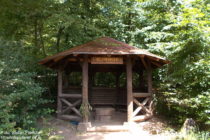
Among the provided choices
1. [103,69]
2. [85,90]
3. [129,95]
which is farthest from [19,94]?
[103,69]

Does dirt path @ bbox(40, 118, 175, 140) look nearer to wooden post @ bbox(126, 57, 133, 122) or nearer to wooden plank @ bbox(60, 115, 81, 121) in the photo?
wooden plank @ bbox(60, 115, 81, 121)

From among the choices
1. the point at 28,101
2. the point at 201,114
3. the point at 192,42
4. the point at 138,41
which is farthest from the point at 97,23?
the point at 201,114

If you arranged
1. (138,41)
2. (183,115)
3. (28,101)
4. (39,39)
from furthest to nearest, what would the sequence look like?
(39,39)
(138,41)
(183,115)
(28,101)

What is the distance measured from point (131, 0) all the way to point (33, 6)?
212 inches

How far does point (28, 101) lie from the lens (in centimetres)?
495

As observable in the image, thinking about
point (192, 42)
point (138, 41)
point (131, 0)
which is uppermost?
point (131, 0)

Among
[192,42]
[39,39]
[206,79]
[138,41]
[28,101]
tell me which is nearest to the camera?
[28,101]

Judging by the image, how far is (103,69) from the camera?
919 centimetres

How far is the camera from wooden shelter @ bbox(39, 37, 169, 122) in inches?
231

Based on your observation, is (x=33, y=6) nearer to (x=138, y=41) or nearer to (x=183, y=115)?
(x=138, y=41)

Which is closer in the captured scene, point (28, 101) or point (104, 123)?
point (28, 101)

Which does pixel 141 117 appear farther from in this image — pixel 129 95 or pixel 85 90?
pixel 85 90

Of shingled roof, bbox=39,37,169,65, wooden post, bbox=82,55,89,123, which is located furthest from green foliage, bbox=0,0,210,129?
wooden post, bbox=82,55,89,123

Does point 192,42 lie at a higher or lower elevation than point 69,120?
higher
